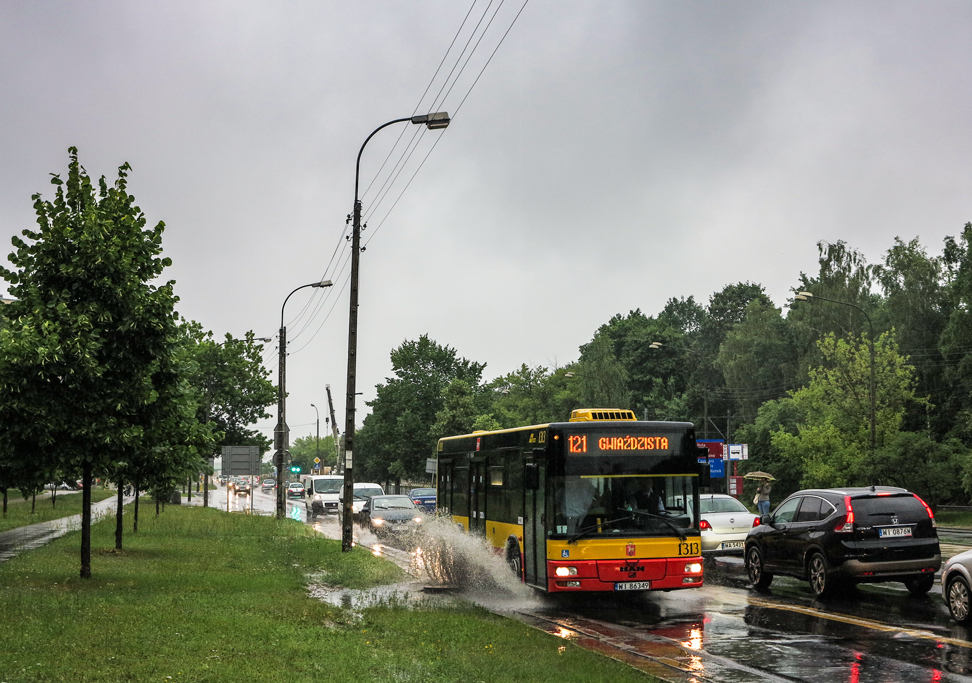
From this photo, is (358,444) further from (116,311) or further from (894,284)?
(116,311)

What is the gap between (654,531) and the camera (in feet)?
48.9

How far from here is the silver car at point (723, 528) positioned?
74.6ft

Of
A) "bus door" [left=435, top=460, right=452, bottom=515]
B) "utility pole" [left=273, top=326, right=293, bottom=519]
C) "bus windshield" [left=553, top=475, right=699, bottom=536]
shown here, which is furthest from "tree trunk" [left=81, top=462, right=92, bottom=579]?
"utility pole" [left=273, top=326, right=293, bottom=519]

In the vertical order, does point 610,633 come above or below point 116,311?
below

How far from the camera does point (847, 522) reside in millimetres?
14945

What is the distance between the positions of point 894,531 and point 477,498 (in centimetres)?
739

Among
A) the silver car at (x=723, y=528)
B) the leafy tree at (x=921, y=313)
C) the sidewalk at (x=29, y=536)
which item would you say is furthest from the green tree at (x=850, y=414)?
the sidewalk at (x=29, y=536)

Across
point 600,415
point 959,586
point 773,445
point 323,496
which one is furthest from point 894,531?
point 773,445

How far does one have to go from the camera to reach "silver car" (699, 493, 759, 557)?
22.8m

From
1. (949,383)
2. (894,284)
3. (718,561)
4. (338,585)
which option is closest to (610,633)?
(338,585)

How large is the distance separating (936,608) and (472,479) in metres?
8.43

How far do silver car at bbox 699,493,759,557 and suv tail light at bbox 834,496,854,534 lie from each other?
24.9 ft

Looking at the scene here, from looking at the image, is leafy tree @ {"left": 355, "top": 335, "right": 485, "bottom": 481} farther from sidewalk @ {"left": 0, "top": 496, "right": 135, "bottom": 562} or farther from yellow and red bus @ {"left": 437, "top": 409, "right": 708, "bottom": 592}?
yellow and red bus @ {"left": 437, "top": 409, "right": 708, "bottom": 592}

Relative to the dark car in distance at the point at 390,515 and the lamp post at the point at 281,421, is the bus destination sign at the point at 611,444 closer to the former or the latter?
the dark car in distance at the point at 390,515
